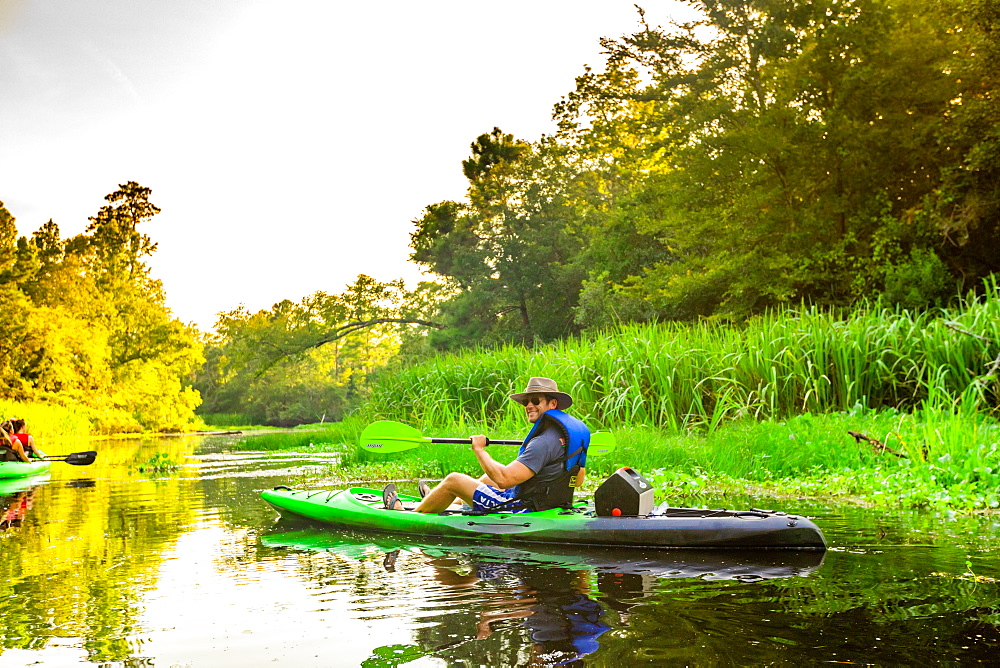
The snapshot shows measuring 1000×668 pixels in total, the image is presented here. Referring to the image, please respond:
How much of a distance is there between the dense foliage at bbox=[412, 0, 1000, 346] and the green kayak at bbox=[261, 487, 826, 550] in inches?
445

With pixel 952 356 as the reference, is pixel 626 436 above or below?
below

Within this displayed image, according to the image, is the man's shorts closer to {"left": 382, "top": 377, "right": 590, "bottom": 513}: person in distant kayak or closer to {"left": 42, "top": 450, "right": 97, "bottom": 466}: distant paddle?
{"left": 382, "top": 377, "right": 590, "bottom": 513}: person in distant kayak

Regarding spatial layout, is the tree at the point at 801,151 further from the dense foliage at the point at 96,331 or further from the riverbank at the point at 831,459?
the dense foliage at the point at 96,331

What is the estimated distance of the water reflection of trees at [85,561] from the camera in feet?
14.5

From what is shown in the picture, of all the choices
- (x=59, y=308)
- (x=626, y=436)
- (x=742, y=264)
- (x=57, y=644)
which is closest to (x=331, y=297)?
(x=59, y=308)

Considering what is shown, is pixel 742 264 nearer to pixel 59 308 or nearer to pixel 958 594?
pixel 958 594

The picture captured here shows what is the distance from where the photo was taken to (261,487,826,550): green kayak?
5.95 meters

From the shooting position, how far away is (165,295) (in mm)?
44594

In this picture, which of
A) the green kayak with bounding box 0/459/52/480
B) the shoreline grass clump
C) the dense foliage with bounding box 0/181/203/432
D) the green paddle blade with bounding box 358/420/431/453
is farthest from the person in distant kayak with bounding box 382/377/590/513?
the dense foliage with bounding box 0/181/203/432

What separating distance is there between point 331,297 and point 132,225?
23504mm

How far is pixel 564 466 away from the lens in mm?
6805

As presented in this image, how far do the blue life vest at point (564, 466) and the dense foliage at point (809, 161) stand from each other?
1127cm

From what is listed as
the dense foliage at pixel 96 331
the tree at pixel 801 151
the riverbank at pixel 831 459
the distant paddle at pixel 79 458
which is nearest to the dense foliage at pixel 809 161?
the tree at pixel 801 151

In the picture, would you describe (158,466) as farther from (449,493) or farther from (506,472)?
(506,472)
